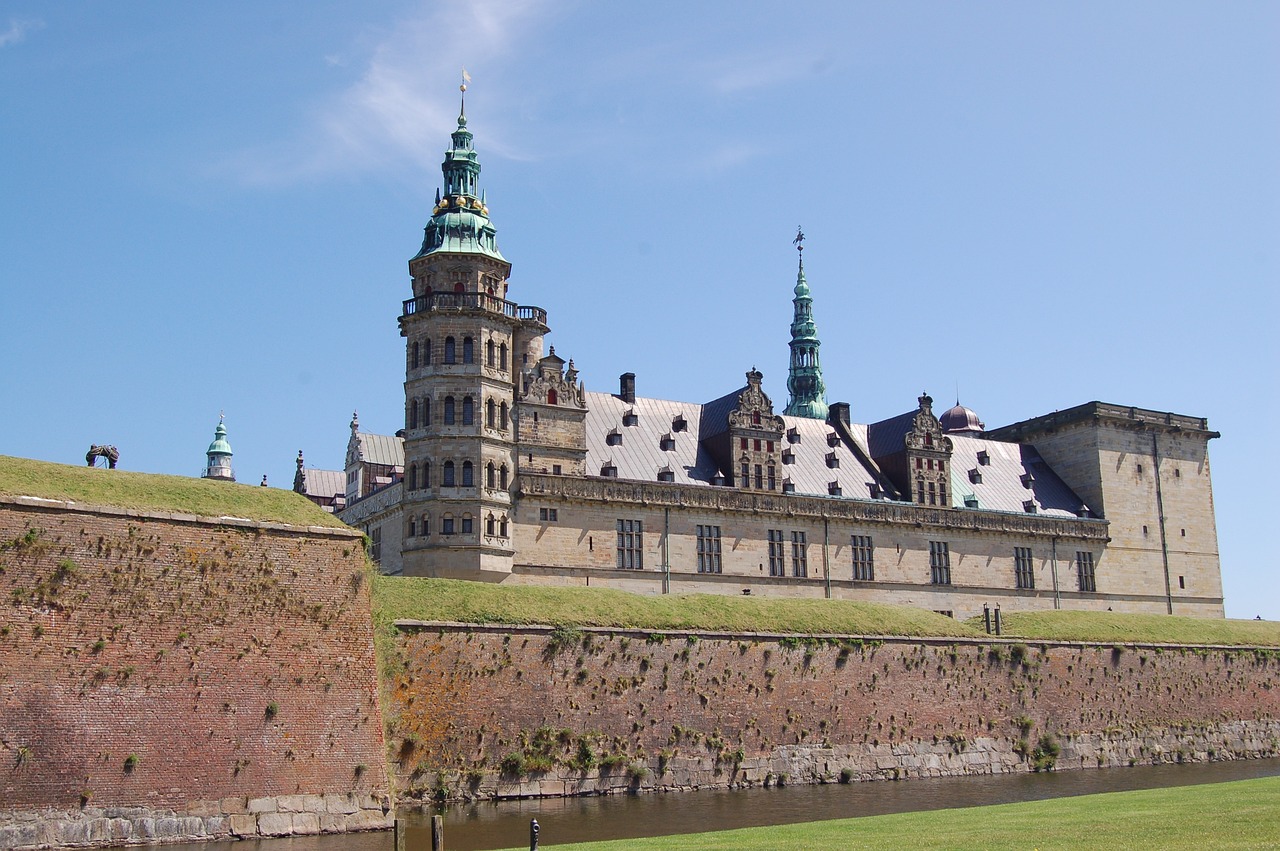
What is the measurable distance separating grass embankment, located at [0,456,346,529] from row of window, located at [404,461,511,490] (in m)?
15.2

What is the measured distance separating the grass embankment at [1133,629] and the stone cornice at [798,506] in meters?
A: 9.70

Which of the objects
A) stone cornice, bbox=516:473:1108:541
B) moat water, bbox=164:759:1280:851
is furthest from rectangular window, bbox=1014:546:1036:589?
moat water, bbox=164:759:1280:851

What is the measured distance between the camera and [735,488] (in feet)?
212

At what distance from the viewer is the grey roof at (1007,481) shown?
7594 centimetres

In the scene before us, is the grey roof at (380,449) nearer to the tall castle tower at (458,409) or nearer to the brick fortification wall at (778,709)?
the tall castle tower at (458,409)

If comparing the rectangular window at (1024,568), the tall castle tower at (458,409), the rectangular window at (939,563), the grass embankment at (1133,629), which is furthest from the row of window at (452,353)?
the rectangular window at (1024,568)

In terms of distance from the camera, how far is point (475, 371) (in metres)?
56.7

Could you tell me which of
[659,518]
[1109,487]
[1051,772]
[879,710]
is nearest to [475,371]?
[659,518]

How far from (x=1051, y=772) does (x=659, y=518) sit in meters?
20.9

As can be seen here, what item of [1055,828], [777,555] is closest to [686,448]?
[777,555]

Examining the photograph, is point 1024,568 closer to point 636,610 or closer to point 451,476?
point 636,610

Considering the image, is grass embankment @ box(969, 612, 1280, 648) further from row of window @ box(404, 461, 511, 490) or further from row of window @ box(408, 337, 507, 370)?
row of window @ box(408, 337, 507, 370)

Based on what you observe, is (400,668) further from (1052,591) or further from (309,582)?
(1052,591)

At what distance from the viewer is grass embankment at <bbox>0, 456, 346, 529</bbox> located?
113 ft
